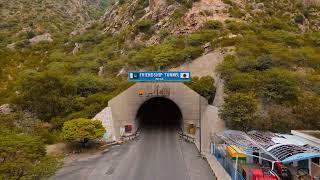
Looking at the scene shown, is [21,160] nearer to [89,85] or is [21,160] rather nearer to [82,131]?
[82,131]

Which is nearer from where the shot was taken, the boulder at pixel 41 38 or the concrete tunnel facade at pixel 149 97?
the concrete tunnel facade at pixel 149 97

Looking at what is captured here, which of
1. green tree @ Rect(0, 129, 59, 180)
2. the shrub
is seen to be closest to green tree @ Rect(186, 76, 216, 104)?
the shrub

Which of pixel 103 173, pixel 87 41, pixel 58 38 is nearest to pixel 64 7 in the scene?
pixel 58 38

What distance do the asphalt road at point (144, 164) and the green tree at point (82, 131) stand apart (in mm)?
2950

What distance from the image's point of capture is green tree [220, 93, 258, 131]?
41125mm

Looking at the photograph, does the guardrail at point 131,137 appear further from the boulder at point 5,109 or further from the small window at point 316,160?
the small window at point 316,160

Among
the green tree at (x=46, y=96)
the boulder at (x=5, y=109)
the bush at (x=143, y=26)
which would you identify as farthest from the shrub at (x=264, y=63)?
the boulder at (x=5, y=109)

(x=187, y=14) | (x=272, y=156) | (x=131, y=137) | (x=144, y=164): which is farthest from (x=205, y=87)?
(x=187, y=14)

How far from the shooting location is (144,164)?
38.1 meters

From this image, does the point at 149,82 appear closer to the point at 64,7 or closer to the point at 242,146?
the point at 242,146

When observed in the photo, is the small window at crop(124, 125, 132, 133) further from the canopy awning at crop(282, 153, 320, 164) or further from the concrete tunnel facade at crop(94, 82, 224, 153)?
the canopy awning at crop(282, 153, 320, 164)

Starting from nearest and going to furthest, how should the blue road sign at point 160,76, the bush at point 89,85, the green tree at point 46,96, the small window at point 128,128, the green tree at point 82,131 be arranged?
the green tree at point 82,131 < the blue road sign at point 160,76 < the small window at point 128,128 < the green tree at point 46,96 < the bush at point 89,85

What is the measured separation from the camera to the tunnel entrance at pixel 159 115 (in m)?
62.2

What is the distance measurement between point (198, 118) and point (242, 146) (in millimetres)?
23719
